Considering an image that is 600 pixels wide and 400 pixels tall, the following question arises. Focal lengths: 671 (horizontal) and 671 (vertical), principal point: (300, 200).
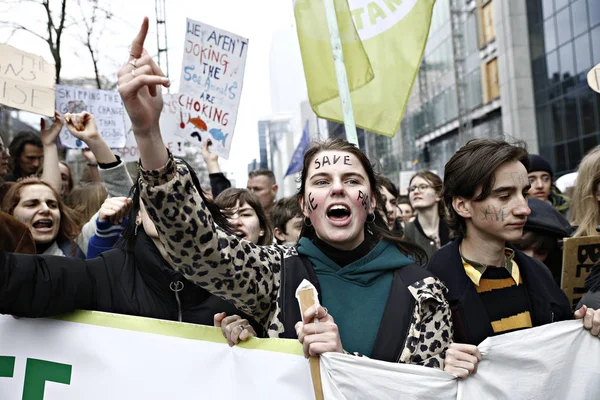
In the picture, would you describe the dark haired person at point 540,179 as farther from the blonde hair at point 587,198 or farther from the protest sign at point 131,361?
the protest sign at point 131,361

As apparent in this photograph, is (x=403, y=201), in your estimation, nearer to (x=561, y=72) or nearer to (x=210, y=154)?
(x=210, y=154)

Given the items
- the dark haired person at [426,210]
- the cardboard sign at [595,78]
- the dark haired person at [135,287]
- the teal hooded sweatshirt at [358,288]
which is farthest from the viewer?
the dark haired person at [426,210]

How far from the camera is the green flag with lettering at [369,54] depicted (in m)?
3.92

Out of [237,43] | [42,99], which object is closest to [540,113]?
[237,43]

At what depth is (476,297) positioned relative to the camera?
2.60m

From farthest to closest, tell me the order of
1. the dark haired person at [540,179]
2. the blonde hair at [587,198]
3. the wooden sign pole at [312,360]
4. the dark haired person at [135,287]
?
the dark haired person at [540,179] < the blonde hair at [587,198] < the dark haired person at [135,287] < the wooden sign pole at [312,360]

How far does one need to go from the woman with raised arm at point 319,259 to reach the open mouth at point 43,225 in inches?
62.8

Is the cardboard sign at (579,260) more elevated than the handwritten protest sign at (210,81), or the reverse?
the handwritten protest sign at (210,81)

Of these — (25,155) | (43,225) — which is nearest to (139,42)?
(43,225)

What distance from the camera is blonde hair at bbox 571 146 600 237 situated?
3.46 m

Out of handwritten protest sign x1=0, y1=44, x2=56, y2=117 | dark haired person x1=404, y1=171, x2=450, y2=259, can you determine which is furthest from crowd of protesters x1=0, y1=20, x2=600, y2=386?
dark haired person x1=404, y1=171, x2=450, y2=259

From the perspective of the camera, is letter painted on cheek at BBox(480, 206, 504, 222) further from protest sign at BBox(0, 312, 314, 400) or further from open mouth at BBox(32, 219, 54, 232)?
open mouth at BBox(32, 219, 54, 232)

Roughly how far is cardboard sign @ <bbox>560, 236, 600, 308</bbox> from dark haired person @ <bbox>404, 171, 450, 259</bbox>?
2.75 meters

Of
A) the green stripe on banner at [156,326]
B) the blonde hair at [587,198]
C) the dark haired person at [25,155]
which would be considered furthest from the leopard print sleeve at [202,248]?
the dark haired person at [25,155]
